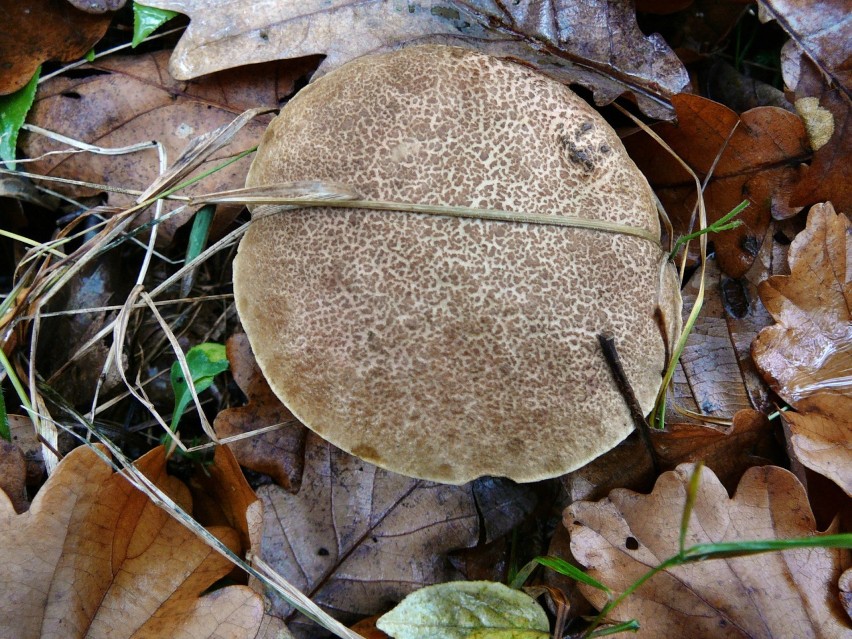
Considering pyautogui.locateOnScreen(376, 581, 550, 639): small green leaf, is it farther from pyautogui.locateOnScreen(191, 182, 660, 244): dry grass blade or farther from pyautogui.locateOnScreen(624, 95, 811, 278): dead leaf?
pyautogui.locateOnScreen(624, 95, 811, 278): dead leaf

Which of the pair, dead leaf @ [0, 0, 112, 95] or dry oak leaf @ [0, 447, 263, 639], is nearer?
dry oak leaf @ [0, 447, 263, 639]

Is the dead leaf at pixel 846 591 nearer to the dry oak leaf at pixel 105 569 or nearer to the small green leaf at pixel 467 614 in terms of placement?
the small green leaf at pixel 467 614

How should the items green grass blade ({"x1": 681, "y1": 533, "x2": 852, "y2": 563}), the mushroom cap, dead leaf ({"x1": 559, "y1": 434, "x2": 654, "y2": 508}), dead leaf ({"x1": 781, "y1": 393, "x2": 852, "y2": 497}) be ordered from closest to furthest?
green grass blade ({"x1": 681, "y1": 533, "x2": 852, "y2": 563}) < the mushroom cap < dead leaf ({"x1": 781, "y1": 393, "x2": 852, "y2": 497}) < dead leaf ({"x1": 559, "y1": 434, "x2": 654, "y2": 508})

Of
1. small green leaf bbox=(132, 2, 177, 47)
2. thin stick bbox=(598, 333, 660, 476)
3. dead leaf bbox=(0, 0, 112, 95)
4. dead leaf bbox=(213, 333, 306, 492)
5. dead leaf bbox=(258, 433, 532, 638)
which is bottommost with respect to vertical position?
dead leaf bbox=(258, 433, 532, 638)

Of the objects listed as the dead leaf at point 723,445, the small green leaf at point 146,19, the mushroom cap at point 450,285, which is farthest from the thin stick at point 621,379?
the small green leaf at point 146,19

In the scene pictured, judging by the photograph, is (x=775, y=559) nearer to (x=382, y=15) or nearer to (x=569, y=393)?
(x=569, y=393)

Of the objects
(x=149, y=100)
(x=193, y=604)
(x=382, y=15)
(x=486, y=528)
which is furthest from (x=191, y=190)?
(x=486, y=528)

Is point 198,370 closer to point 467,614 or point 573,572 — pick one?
point 467,614

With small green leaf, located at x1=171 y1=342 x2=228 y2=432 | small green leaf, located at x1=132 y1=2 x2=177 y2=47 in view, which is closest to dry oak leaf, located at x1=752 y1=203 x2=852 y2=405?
small green leaf, located at x1=171 y1=342 x2=228 y2=432
